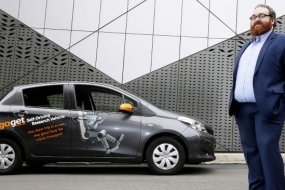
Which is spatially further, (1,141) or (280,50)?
(1,141)

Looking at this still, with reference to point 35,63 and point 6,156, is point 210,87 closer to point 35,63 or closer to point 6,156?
point 35,63

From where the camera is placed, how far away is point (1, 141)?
701 cm

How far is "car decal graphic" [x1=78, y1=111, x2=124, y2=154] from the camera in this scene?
23.0 feet

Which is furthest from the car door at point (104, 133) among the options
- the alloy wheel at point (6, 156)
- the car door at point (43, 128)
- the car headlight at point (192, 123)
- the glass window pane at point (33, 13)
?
the glass window pane at point (33, 13)

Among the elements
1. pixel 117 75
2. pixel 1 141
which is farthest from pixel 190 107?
pixel 1 141

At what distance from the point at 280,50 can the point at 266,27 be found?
23 cm

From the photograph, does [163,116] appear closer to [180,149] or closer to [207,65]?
[180,149]

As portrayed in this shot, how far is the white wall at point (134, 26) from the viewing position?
40.1 ft

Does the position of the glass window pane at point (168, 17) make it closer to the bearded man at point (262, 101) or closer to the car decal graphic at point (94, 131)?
the car decal graphic at point (94, 131)

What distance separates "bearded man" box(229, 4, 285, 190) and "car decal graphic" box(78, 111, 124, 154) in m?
4.03

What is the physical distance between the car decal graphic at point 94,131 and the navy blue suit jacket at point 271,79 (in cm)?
426

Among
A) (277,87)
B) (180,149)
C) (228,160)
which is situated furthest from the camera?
(228,160)

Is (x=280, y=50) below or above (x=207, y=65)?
below

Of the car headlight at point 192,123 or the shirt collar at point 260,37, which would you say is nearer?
the shirt collar at point 260,37
